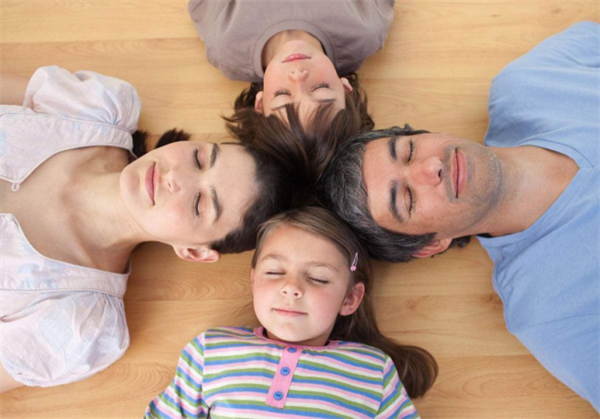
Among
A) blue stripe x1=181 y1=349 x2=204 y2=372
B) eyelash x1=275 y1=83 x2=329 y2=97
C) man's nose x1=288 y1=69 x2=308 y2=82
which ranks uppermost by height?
man's nose x1=288 y1=69 x2=308 y2=82

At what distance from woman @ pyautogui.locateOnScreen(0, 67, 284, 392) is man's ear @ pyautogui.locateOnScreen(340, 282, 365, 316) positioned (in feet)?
1.25

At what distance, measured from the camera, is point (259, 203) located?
150 centimetres

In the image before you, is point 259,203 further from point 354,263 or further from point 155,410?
point 155,410

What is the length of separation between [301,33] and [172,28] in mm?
587

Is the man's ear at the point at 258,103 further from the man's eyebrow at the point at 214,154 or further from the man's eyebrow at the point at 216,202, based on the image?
the man's eyebrow at the point at 216,202

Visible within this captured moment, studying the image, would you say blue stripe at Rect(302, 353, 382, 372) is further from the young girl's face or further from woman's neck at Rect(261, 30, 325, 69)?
woman's neck at Rect(261, 30, 325, 69)

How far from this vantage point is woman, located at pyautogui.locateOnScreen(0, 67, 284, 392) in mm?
1408

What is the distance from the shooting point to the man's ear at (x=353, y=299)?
1571 millimetres

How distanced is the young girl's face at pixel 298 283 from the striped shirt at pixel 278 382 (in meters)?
0.09

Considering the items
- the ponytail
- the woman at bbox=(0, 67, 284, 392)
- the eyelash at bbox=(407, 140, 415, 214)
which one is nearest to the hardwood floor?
the ponytail

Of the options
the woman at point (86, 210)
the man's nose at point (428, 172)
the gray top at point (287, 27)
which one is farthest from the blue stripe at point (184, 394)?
the gray top at point (287, 27)

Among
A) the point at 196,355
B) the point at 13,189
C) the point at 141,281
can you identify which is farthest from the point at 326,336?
the point at 13,189

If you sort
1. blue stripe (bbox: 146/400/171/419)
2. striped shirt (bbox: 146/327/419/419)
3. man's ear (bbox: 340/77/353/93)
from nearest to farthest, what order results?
striped shirt (bbox: 146/327/419/419) → blue stripe (bbox: 146/400/171/419) → man's ear (bbox: 340/77/353/93)

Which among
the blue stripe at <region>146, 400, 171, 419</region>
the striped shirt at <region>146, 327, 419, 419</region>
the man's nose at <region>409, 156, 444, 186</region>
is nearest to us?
the man's nose at <region>409, 156, 444, 186</region>
